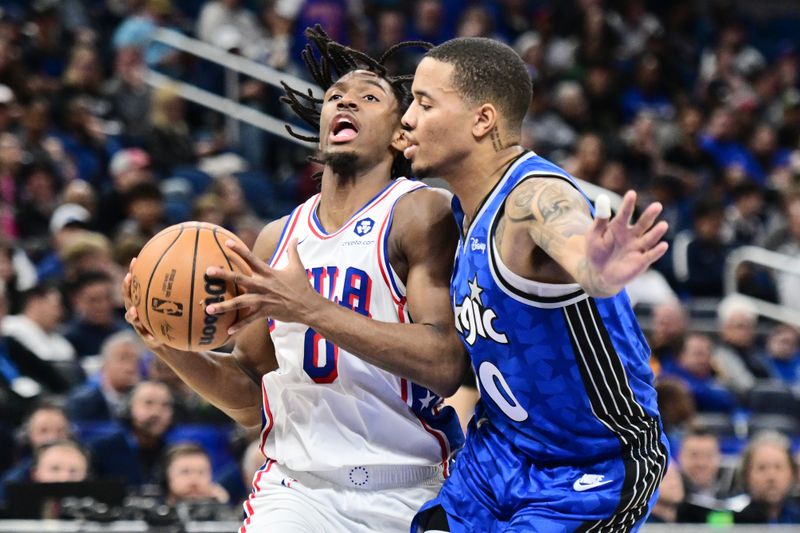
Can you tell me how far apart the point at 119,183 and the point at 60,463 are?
376 cm

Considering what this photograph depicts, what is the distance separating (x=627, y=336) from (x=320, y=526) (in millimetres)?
1069

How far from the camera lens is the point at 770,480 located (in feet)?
23.0

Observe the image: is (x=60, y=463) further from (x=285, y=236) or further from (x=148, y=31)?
(x=148, y=31)

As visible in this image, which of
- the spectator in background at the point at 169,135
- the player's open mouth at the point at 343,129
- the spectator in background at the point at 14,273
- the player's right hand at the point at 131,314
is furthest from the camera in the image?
the spectator in background at the point at 169,135

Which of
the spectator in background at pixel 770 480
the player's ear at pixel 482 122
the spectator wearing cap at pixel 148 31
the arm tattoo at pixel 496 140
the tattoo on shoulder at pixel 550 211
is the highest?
the spectator wearing cap at pixel 148 31

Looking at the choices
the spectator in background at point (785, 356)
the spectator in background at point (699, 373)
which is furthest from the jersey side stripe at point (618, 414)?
the spectator in background at point (785, 356)

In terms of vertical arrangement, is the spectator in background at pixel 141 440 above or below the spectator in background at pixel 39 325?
A: below

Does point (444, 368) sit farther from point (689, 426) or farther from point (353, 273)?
point (689, 426)

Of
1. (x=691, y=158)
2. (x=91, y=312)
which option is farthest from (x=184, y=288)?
(x=691, y=158)

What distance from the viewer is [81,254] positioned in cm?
816

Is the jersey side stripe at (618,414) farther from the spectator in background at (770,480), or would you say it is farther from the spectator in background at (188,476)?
the spectator in background at (770,480)

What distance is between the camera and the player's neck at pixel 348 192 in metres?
3.98

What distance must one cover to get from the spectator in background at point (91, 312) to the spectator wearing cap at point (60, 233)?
499 millimetres

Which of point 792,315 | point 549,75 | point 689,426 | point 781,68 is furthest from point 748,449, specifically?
point 781,68
